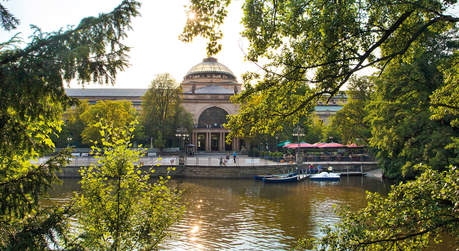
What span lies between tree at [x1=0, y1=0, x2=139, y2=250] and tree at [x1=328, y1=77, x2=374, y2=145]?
35.4 metres

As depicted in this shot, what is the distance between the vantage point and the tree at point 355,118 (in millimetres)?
36438

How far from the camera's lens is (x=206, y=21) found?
514 centimetres

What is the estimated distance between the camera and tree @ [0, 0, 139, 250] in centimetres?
358

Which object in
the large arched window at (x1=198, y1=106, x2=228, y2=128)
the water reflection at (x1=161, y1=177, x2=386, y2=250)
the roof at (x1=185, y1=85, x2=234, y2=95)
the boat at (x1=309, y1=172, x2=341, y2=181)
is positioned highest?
the roof at (x1=185, y1=85, x2=234, y2=95)

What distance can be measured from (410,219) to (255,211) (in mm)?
13140

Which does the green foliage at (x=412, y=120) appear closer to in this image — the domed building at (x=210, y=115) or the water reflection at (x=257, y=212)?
the water reflection at (x=257, y=212)

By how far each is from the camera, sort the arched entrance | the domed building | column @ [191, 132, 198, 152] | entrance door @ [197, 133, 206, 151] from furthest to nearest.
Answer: entrance door @ [197, 133, 206, 151], the domed building, the arched entrance, column @ [191, 132, 198, 152]

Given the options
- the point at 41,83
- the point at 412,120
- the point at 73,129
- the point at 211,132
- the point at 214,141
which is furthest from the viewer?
the point at 214,141

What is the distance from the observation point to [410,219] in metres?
4.59

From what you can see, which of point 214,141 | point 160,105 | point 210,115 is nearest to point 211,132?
point 214,141

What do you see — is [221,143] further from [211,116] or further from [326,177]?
[326,177]

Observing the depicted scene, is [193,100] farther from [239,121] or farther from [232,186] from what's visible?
[239,121]

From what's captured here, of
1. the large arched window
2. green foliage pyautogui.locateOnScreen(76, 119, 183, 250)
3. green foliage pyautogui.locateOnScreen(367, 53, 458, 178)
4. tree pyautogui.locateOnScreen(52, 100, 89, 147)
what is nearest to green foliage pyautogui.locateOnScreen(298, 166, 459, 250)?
green foliage pyautogui.locateOnScreen(76, 119, 183, 250)

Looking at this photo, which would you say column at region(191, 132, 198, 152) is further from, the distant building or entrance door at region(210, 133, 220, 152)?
entrance door at region(210, 133, 220, 152)
